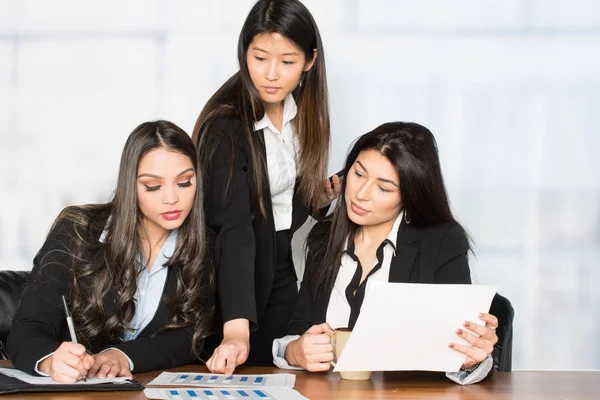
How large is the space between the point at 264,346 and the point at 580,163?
1797 mm

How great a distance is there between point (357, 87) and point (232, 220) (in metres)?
1.43

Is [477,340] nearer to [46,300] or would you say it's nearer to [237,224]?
[237,224]

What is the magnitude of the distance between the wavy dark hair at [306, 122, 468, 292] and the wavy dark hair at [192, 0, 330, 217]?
20 cm

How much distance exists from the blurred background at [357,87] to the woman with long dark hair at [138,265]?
4.41 feet

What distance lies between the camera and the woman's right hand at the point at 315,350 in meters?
2.11

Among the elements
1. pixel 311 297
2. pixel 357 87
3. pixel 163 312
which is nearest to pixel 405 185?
pixel 311 297

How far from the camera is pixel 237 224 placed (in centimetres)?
252

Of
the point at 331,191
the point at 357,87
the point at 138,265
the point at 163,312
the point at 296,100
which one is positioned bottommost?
the point at 163,312

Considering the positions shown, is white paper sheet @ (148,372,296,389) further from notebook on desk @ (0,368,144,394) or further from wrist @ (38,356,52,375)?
wrist @ (38,356,52,375)

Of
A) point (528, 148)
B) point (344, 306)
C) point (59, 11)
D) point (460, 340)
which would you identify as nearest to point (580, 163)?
point (528, 148)

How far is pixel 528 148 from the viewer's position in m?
3.80

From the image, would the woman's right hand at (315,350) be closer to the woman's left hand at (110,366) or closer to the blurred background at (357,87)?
the woman's left hand at (110,366)

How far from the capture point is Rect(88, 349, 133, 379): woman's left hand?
201 cm

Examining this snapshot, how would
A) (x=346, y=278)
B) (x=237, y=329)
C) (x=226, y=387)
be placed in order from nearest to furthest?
1. (x=226, y=387)
2. (x=237, y=329)
3. (x=346, y=278)
